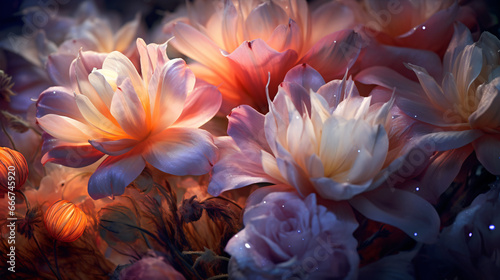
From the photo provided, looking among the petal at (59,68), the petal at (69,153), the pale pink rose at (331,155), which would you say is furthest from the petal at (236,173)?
the petal at (59,68)

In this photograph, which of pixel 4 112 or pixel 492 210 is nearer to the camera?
pixel 492 210

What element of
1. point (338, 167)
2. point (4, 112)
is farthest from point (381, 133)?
point (4, 112)

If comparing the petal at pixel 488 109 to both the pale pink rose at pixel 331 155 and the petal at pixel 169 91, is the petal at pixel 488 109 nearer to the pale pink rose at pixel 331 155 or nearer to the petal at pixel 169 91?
the pale pink rose at pixel 331 155

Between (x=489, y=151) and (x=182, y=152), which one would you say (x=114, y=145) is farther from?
(x=489, y=151)

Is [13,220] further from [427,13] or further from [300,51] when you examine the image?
[427,13]

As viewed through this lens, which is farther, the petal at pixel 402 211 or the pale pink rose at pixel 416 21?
the pale pink rose at pixel 416 21

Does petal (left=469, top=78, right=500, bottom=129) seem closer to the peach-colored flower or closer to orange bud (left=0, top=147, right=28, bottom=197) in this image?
the peach-colored flower
